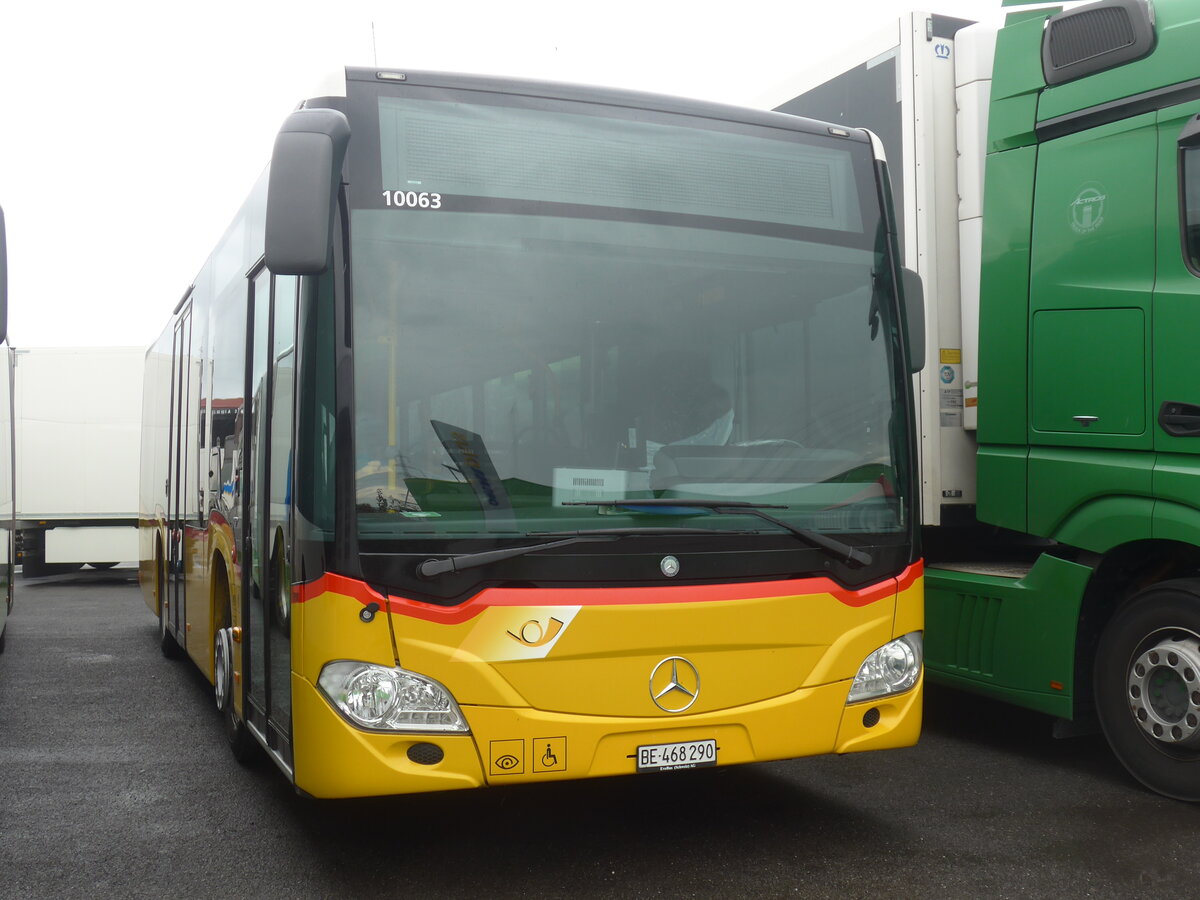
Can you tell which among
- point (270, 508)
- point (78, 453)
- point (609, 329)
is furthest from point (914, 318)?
point (78, 453)

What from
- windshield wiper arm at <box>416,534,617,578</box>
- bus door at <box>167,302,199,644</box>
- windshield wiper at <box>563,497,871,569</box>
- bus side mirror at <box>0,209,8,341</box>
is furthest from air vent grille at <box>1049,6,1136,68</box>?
bus door at <box>167,302,199,644</box>

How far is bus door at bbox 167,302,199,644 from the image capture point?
8383 mm

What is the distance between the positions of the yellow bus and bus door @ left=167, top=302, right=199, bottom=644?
139 inches

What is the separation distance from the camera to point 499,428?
427 cm

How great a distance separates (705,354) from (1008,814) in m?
2.39

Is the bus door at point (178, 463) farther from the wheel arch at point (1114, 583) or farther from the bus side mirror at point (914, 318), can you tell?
the wheel arch at point (1114, 583)

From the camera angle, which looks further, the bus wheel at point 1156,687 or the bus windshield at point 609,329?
the bus wheel at point 1156,687

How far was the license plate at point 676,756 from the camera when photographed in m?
4.34

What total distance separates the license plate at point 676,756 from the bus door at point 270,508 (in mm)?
1247

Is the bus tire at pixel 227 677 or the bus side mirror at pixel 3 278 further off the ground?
the bus side mirror at pixel 3 278

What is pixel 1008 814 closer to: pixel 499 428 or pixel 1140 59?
pixel 499 428

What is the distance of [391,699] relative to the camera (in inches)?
162

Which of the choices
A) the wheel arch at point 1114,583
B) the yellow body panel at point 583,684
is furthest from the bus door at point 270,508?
the wheel arch at point 1114,583

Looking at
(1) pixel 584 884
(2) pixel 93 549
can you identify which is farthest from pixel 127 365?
(1) pixel 584 884
